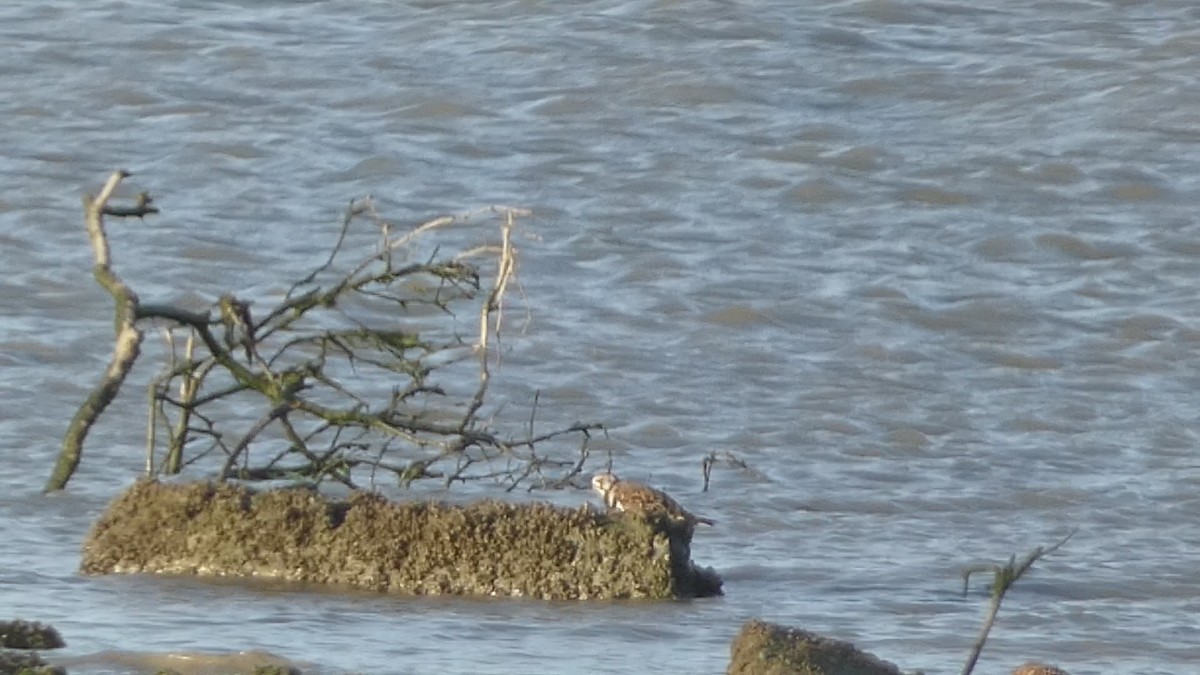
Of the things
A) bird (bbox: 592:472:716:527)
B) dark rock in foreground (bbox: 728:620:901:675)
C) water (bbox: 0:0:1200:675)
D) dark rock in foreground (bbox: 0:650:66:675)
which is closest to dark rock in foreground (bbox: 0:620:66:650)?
water (bbox: 0:0:1200:675)

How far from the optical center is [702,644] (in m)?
6.54

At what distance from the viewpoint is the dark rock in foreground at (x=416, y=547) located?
23.4ft

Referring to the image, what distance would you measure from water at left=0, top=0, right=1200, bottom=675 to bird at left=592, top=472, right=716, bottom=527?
0.91 ft

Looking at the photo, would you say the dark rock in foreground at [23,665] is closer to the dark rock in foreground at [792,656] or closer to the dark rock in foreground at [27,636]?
the dark rock in foreground at [27,636]

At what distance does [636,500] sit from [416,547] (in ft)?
2.27

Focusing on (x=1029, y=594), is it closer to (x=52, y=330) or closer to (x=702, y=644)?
(x=702, y=644)

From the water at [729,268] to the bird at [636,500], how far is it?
277 mm

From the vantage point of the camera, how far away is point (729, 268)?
42.7 feet

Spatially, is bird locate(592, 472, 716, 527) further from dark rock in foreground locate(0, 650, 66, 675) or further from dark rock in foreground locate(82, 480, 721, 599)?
dark rock in foreground locate(0, 650, 66, 675)

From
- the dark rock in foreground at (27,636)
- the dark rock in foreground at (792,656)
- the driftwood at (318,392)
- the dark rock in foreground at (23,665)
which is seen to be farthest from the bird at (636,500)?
the dark rock in foreground at (23,665)

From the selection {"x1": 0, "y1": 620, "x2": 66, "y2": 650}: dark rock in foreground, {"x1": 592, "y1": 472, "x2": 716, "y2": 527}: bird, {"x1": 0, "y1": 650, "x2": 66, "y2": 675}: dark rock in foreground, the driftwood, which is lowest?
{"x1": 0, "y1": 620, "x2": 66, "y2": 650}: dark rock in foreground

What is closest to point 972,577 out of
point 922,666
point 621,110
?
point 922,666

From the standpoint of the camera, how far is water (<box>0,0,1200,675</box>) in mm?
7258

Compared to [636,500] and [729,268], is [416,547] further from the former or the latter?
[729,268]
